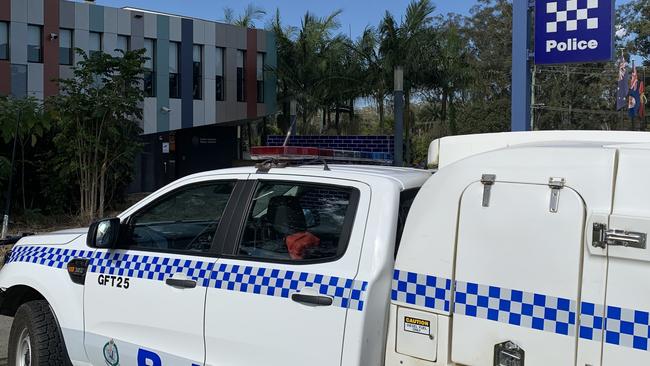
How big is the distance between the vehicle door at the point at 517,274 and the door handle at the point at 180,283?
1.47 m

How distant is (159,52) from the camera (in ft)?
84.8

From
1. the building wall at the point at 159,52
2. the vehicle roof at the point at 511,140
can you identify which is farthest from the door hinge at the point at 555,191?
the building wall at the point at 159,52

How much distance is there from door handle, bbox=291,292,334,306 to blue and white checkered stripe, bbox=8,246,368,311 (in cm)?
3

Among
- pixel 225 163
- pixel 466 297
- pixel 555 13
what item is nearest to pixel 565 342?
pixel 466 297

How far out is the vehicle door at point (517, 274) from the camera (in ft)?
7.55

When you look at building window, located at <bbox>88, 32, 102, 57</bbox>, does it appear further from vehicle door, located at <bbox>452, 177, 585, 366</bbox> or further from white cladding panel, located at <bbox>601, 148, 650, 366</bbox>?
white cladding panel, located at <bbox>601, 148, 650, 366</bbox>

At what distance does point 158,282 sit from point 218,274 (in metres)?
0.45

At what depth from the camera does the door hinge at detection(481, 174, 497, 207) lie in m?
2.53

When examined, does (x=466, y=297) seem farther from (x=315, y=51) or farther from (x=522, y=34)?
(x=315, y=51)

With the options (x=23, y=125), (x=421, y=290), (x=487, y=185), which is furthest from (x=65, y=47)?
(x=487, y=185)

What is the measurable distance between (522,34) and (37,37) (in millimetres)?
20599

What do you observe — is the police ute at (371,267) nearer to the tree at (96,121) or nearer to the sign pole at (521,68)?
the sign pole at (521,68)

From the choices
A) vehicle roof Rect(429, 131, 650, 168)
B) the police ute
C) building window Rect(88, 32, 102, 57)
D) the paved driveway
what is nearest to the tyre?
the police ute

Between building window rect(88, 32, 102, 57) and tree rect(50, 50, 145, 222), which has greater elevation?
Answer: building window rect(88, 32, 102, 57)
